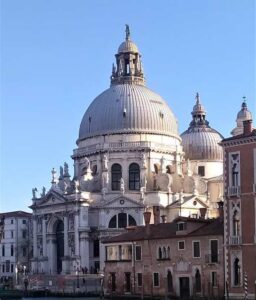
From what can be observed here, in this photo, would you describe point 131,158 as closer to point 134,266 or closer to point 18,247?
point 18,247

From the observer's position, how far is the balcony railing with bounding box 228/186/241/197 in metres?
40.1

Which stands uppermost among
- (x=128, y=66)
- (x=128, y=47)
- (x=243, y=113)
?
(x=128, y=47)

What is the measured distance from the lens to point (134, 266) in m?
47.5

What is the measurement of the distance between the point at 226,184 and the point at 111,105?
38.8 metres

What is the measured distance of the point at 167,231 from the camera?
46.8m

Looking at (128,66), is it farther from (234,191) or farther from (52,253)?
(234,191)

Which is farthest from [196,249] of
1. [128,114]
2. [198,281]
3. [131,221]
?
[128,114]

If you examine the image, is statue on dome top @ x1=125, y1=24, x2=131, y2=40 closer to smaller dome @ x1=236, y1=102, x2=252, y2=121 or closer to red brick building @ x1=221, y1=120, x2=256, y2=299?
smaller dome @ x1=236, y1=102, x2=252, y2=121

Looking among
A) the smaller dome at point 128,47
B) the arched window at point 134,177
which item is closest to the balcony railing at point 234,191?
the arched window at point 134,177

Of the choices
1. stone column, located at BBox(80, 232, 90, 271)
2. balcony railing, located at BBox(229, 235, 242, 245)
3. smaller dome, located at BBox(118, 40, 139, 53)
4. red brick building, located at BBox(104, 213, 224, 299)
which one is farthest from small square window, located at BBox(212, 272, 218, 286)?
smaller dome, located at BBox(118, 40, 139, 53)

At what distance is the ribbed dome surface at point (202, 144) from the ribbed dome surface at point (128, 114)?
15.1 feet

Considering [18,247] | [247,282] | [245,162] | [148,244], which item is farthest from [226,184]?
[18,247]

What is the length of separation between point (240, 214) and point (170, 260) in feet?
22.0

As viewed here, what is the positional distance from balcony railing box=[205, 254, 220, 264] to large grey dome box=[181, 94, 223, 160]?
4072cm
